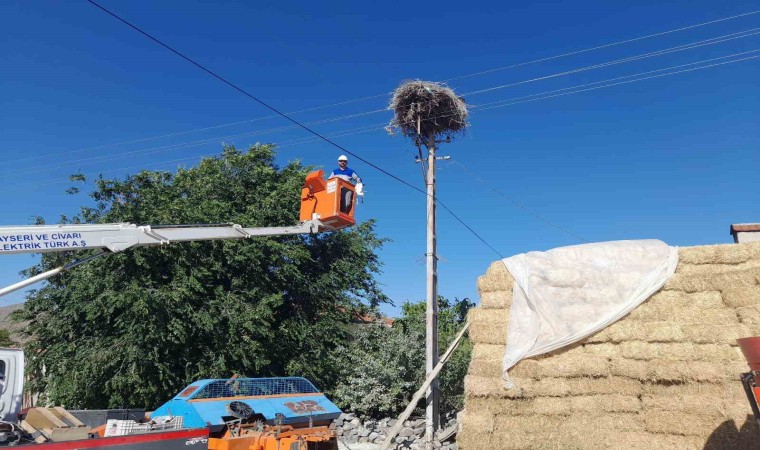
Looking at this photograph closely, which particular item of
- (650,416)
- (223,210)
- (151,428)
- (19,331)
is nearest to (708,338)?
(650,416)

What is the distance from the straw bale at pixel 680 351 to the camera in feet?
26.0

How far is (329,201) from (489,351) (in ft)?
12.1

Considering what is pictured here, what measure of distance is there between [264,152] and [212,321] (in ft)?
23.0

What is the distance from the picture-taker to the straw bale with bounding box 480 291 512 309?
396 inches

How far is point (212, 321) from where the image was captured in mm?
15789

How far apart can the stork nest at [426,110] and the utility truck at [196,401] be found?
6.05 metres

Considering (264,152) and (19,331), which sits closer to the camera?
(19,331)

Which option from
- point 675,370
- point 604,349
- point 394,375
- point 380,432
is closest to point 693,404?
point 675,370

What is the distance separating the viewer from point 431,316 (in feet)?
42.0

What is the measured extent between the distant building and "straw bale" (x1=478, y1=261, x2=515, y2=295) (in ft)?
16.7

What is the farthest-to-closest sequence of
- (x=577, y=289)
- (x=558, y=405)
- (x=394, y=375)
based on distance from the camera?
(x=394, y=375) → (x=577, y=289) → (x=558, y=405)

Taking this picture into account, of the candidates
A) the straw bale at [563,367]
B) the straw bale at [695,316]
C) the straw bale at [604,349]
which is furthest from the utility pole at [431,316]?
the straw bale at [695,316]

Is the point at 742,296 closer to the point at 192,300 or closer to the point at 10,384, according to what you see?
the point at 10,384

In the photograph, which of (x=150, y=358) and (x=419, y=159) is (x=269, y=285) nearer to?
(x=150, y=358)
